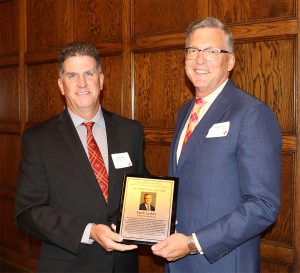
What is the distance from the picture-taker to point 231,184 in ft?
6.17

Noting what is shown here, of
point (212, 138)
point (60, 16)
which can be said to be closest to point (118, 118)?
point (212, 138)

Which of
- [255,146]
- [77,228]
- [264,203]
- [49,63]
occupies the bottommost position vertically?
[77,228]

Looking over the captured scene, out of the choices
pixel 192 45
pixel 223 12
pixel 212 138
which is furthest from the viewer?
pixel 223 12

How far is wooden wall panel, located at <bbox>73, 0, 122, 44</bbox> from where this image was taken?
3.46m

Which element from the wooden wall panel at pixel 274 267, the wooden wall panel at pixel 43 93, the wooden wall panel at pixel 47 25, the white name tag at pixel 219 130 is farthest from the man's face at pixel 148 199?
the wooden wall panel at pixel 47 25

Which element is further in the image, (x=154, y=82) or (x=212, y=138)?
(x=154, y=82)

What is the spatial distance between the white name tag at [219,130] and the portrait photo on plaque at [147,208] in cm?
27

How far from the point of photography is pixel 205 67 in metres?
2.02

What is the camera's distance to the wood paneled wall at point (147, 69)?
253 centimetres

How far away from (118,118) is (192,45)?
66 centimetres

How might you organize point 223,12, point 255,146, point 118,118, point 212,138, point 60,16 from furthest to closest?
point 60,16 < point 223,12 < point 118,118 < point 212,138 < point 255,146

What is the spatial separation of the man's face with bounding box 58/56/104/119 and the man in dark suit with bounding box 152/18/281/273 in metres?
0.54

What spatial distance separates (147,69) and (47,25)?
4.54 ft

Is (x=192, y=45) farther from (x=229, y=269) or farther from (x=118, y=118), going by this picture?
(x=229, y=269)
